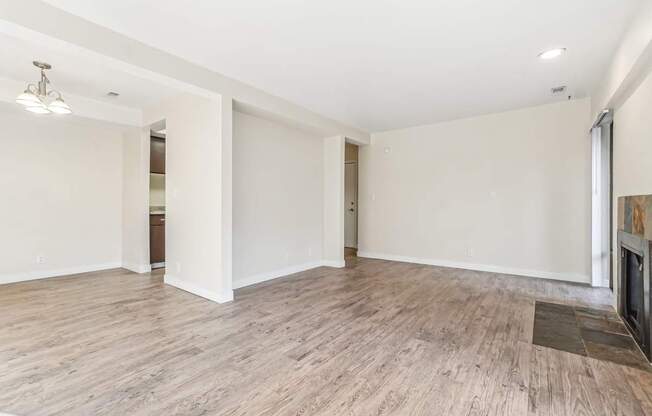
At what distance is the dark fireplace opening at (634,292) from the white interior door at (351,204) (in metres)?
5.02

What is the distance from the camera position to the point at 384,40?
269 centimetres

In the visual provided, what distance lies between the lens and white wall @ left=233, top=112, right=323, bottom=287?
13.7ft

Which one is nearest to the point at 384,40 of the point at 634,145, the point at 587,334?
the point at 634,145

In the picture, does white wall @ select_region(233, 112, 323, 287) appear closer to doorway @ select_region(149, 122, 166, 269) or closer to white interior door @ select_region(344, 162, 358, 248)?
doorway @ select_region(149, 122, 166, 269)

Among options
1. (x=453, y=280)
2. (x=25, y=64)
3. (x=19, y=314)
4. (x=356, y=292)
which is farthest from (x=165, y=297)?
(x=453, y=280)

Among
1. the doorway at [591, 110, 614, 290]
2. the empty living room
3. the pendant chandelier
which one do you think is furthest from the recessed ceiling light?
the pendant chandelier

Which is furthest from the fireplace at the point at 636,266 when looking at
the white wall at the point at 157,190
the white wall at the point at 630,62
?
the white wall at the point at 157,190

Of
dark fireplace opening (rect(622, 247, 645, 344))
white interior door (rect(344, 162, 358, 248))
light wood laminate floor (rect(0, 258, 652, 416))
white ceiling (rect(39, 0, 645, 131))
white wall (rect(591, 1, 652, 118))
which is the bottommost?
light wood laminate floor (rect(0, 258, 652, 416))

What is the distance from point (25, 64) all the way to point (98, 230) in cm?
280

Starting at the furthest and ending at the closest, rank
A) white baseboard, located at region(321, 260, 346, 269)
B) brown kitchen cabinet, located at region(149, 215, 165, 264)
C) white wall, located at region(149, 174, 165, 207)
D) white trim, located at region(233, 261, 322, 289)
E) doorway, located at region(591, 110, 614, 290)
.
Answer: white wall, located at region(149, 174, 165, 207) → white baseboard, located at region(321, 260, 346, 269) → brown kitchen cabinet, located at region(149, 215, 165, 264) → white trim, located at region(233, 261, 322, 289) → doorway, located at region(591, 110, 614, 290)

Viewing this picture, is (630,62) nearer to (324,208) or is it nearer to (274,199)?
(274,199)

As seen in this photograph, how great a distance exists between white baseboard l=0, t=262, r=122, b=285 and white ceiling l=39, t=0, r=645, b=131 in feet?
13.3

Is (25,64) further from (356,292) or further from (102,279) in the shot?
(356,292)

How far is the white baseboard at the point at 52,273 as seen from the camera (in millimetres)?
4273
